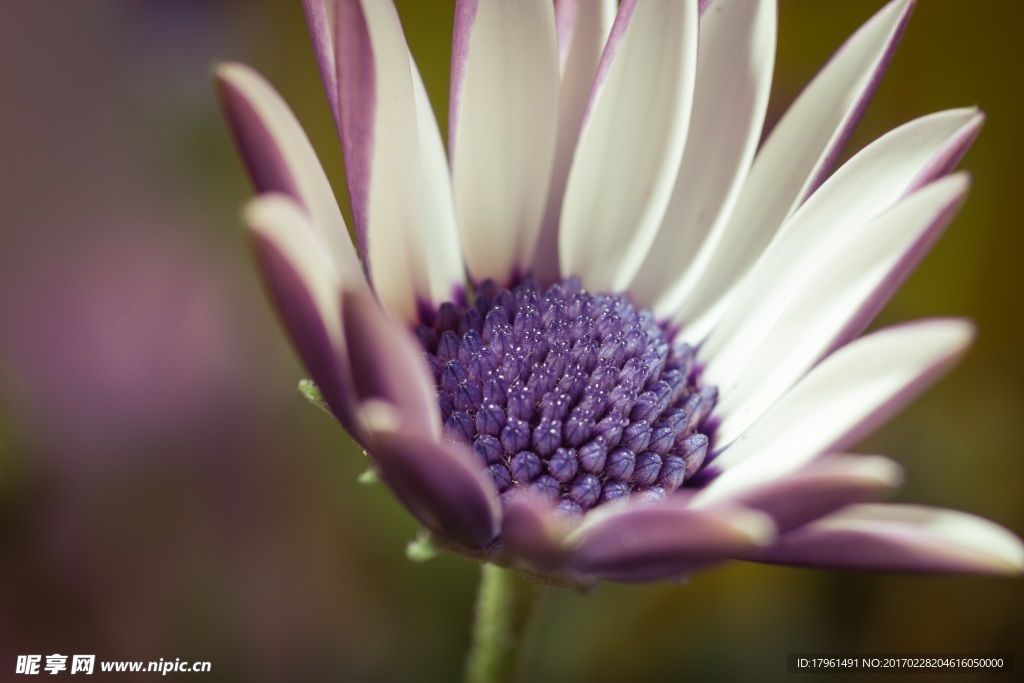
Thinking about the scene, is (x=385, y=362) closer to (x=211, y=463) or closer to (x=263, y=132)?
(x=263, y=132)

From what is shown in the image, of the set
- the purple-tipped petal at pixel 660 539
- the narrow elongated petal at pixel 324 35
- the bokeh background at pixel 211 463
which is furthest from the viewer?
the bokeh background at pixel 211 463

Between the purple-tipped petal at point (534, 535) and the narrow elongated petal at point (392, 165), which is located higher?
the narrow elongated petal at point (392, 165)

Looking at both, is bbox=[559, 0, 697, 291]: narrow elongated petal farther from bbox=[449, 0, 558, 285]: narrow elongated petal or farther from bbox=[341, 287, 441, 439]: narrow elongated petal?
bbox=[341, 287, 441, 439]: narrow elongated petal

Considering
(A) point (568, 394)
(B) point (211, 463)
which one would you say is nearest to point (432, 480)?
(A) point (568, 394)

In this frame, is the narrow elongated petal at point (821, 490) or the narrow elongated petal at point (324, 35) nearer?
the narrow elongated petal at point (821, 490)

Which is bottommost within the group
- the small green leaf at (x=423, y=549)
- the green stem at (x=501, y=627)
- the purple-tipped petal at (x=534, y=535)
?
the green stem at (x=501, y=627)

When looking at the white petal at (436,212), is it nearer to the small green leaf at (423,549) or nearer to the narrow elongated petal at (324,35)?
the narrow elongated petal at (324,35)

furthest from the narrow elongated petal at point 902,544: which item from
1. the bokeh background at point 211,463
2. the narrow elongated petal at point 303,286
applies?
the bokeh background at point 211,463
